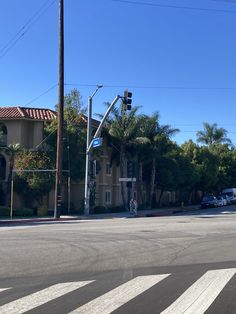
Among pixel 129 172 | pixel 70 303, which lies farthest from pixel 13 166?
pixel 70 303

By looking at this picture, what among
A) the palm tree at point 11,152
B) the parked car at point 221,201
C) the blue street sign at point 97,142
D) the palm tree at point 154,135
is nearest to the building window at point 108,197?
the palm tree at point 154,135

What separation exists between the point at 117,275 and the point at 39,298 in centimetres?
247

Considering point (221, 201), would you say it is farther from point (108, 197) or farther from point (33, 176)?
point (33, 176)

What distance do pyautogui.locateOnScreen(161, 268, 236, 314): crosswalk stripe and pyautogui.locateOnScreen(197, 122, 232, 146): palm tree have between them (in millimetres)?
72803

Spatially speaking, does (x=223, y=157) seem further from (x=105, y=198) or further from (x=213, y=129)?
(x=105, y=198)

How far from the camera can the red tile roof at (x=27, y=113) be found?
4375 cm

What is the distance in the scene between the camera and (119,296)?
27.0 ft

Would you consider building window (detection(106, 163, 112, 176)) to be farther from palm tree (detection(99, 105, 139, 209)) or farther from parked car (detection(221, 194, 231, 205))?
parked car (detection(221, 194, 231, 205))

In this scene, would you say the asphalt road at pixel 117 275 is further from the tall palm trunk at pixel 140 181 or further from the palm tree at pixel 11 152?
the tall palm trunk at pixel 140 181

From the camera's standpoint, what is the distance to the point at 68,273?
10508mm

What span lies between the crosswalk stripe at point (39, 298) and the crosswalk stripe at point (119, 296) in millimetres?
705

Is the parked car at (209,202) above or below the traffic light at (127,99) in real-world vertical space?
below

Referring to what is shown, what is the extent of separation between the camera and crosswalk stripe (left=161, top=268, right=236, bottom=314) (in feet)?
24.2

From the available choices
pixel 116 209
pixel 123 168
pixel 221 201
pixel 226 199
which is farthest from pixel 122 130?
pixel 226 199
